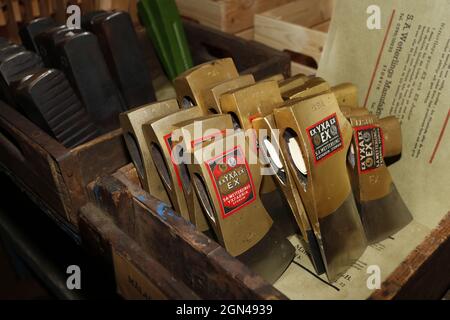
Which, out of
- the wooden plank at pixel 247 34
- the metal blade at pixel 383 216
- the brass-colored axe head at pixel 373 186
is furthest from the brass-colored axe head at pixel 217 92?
the wooden plank at pixel 247 34

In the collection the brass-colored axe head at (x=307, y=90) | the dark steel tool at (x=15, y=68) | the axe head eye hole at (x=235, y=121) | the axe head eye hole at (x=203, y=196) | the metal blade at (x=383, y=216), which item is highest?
the dark steel tool at (x=15, y=68)

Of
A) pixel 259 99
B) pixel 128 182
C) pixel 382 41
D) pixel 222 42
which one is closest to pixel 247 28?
pixel 222 42

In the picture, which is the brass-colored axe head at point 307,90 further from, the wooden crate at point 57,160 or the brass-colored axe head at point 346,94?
the wooden crate at point 57,160

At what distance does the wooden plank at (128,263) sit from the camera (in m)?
0.64

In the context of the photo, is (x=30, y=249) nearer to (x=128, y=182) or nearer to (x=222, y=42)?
(x=128, y=182)

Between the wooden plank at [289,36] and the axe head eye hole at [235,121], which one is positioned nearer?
the axe head eye hole at [235,121]

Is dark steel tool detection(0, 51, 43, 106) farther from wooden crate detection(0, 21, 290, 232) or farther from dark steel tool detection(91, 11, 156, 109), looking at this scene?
dark steel tool detection(91, 11, 156, 109)

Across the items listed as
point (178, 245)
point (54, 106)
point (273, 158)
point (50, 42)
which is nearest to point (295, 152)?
point (273, 158)

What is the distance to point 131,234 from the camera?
800mm

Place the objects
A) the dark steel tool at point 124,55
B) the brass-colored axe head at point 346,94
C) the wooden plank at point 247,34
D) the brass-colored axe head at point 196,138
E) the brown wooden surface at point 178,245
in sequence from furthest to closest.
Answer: the wooden plank at point 247,34
the dark steel tool at point 124,55
the brass-colored axe head at point 346,94
the brass-colored axe head at point 196,138
the brown wooden surface at point 178,245

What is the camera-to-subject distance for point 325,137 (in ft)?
2.52

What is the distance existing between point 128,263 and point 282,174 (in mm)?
292

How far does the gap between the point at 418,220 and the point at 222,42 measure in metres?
0.68

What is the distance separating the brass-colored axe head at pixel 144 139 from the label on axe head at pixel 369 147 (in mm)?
334
